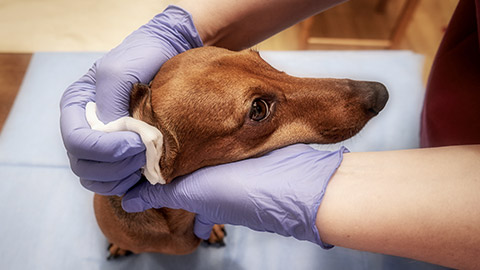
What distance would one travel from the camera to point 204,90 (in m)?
1.23

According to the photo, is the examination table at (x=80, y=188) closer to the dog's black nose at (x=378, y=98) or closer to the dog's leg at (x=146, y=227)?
the dog's leg at (x=146, y=227)

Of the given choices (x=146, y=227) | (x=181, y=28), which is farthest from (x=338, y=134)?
(x=146, y=227)

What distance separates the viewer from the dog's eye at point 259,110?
131cm

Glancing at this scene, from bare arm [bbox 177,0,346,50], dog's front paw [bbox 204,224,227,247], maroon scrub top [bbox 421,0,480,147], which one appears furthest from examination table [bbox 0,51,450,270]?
bare arm [bbox 177,0,346,50]

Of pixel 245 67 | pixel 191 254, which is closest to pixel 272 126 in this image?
pixel 245 67

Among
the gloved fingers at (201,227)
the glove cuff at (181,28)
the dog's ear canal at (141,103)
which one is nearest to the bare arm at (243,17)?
the glove cuff at (181,28)

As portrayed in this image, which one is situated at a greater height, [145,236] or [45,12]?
[45,12]

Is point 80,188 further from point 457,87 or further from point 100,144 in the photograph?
point 457,87

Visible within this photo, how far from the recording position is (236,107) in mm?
1249

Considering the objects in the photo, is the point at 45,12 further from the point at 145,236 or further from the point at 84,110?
the point at 145,236

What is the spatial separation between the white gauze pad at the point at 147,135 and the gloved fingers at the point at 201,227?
1.51 ft

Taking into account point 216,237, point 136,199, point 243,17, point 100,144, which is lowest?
point 216,237

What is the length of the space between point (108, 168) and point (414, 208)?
41.9 inches

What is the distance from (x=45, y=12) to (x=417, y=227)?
2.95 m
